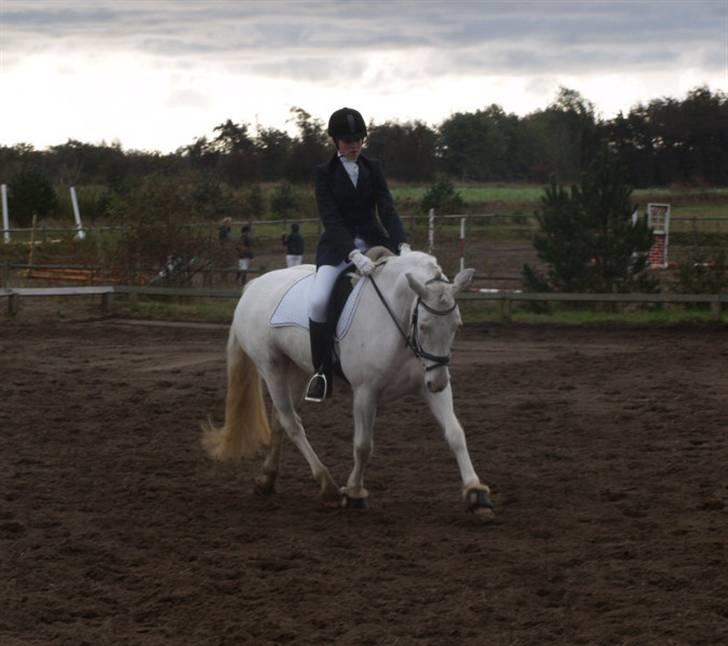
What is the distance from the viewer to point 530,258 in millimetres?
38156

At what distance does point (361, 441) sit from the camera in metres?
7.78

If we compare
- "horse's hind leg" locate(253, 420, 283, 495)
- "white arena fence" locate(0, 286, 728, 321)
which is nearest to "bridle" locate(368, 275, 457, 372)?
"horse's hind leg" locate(253, 420, 283, 495)

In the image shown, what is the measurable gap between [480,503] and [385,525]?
23.0 inches

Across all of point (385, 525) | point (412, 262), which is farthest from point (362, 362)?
point (385, 525)

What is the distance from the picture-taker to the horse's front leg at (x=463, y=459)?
7.31 metres

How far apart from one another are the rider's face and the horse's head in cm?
120

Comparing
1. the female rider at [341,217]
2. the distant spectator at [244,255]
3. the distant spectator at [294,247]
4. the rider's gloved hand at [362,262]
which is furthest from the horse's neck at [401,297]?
the distant spectator at [294,247]

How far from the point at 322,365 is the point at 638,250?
12615 mm

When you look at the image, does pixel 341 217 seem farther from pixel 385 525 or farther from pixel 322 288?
pixel 385 525

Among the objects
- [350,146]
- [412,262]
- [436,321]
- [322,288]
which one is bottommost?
[436,321]

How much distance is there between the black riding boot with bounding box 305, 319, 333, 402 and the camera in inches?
313

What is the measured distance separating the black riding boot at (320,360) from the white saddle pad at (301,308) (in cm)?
10

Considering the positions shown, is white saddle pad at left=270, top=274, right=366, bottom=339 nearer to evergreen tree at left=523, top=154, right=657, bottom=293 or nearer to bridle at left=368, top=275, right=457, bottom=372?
bridle at left=368, top=275, right=457, bottom=372

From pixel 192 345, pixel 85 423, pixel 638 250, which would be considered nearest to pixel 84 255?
pixel 192 345
